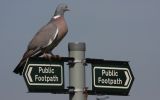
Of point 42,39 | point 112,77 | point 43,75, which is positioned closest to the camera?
point 43,75

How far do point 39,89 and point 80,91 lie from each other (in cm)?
43

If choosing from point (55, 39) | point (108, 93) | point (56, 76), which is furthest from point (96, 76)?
point (55, 39)

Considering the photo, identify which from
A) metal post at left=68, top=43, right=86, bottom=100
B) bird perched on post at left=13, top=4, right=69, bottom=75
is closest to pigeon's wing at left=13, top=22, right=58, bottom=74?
bird perched on post at left=13, top=4, right=69, bottom=75

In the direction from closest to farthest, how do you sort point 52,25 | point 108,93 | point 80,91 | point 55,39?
1. point 80,91
2. point 108,93
3. point 55,39
4. point 52,25

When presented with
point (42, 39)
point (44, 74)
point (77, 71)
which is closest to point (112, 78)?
point (77, 71)

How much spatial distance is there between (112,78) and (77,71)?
0.69m

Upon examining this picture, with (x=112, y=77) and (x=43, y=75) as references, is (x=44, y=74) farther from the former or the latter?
(x=112, y=77)

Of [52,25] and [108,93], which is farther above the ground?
[52,25]

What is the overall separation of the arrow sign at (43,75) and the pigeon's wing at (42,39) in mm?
1383

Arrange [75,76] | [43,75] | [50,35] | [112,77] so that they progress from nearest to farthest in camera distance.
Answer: [75,76]
[43,75]
[112,77]
[50,35]

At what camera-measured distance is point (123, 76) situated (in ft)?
16.2

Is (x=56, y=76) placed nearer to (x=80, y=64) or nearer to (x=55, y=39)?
(x=80, y=64)

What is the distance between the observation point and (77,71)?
169 inches

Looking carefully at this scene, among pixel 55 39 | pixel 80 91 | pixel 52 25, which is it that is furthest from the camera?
pixel 52 25
